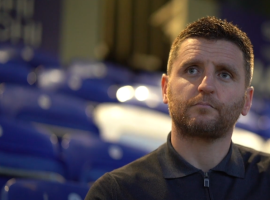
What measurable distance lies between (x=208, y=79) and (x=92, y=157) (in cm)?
55

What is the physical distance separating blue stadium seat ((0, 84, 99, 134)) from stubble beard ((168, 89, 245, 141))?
0.87 m

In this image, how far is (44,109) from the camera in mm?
1608

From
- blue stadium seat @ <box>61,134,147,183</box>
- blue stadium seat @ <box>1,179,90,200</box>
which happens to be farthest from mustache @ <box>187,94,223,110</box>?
blue stadium seat @ <box>61,134,147,183</box>

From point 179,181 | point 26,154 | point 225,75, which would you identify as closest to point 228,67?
point 225,75

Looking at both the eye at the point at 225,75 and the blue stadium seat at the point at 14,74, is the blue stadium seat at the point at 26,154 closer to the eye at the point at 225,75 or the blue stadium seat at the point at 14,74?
the eye at the point at 225,75

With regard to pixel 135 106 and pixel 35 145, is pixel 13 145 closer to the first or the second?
pixel 35 145

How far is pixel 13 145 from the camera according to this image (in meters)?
1.24

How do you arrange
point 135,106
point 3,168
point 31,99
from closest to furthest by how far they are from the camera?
point 3,168 < point 31,99 < point 135,106

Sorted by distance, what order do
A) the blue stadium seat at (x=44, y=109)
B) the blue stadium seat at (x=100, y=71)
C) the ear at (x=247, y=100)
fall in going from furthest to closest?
the blue stadium seat at (x=100, y=71) → the blue stadium seat at (x=44, y=109) → the ear at (x=247, y=100)

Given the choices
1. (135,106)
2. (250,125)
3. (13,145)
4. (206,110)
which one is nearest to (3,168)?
(13,145)

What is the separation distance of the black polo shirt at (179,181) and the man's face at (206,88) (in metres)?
0.06

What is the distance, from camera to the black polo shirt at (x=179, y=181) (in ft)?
2.52

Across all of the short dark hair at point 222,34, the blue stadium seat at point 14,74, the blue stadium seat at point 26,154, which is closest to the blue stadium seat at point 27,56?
the blue stadium seat at point 14,74

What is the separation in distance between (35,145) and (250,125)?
1.23m
